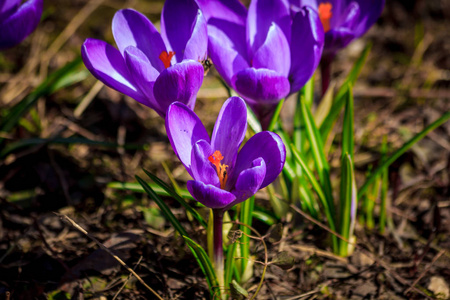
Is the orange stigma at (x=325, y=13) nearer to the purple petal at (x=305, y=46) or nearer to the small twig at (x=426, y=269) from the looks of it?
the purple petal at (x=305, y=46)

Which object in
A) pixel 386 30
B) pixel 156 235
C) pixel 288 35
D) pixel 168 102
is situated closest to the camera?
pixel 168 102

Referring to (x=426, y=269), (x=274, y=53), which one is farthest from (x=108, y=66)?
(x=426, y=269)

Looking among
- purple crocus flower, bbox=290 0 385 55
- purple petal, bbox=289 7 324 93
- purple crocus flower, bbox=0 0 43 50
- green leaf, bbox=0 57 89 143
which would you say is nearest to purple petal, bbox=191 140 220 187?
purple petal, bbox=289 7 324 93

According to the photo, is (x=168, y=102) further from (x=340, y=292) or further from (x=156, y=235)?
(x=340, y=292)

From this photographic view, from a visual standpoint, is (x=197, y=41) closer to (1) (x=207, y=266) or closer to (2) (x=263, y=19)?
(2) (x=263, y=19)

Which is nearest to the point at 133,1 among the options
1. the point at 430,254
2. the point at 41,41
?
the point at 41,41

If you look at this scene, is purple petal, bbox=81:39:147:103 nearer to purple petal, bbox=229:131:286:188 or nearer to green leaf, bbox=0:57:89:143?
purple petal, bbox=229:131:286:188
